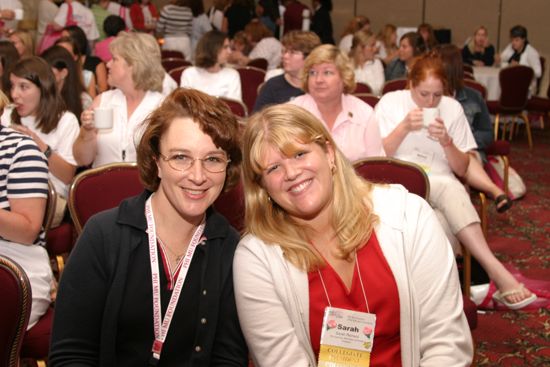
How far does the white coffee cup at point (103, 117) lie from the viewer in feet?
12.0

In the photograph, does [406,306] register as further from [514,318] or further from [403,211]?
[514,318]

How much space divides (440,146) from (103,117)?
193 cm

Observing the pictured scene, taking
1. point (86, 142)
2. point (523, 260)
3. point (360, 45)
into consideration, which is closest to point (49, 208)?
point (86, 142)

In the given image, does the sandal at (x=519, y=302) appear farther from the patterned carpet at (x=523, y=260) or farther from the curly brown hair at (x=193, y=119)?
the curly brown hair at (x=193, y=119)

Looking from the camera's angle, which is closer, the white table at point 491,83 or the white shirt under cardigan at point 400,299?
the white shirt under cardigan at point 400,299

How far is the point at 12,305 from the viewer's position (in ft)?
7.23

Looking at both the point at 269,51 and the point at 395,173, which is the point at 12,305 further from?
the point at 269,51

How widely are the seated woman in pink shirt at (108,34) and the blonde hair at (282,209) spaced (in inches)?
229

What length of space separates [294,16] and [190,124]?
10.7 meters

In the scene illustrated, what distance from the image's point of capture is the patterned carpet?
3.75 meters

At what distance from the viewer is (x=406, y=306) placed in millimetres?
2199

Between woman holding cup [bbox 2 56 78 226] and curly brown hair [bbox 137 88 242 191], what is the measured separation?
6.08ft

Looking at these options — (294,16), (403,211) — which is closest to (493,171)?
(403,211)

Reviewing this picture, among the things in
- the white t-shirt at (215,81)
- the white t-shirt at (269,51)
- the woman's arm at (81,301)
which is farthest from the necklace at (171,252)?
the white t-shirt at (269,51)
